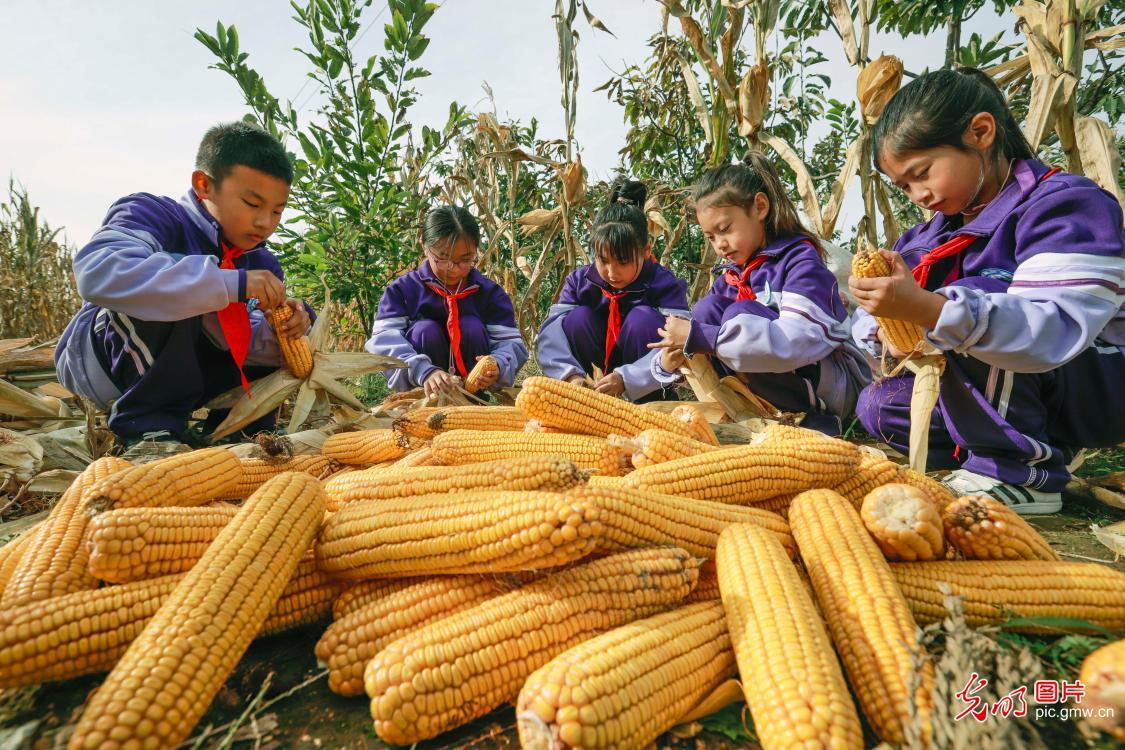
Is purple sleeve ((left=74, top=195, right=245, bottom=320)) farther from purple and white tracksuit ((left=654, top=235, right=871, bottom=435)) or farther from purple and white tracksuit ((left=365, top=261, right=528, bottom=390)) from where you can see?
purple and white tracksuit ((left=654, top=235, right=871, bottom=435))

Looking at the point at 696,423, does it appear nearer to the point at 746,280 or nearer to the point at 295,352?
the point at 746,280

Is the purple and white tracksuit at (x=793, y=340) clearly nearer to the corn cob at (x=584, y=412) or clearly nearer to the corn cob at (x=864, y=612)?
the corn cob at (x=584, y=412)

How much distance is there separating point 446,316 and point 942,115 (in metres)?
4.28

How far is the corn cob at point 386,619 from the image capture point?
140 cm

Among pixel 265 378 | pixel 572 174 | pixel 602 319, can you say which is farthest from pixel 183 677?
pixel 572 174

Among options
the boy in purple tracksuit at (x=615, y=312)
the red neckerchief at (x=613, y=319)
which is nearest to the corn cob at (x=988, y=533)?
the boy in purple tracksuit at (x=615, y=312)

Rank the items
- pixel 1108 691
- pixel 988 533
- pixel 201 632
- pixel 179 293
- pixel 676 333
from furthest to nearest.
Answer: pixel 676 333 → pixel 179 293 → pixel 988 533 → pixel 201 632 → pixel 1108 691

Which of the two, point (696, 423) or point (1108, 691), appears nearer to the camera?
point (1108, 691)

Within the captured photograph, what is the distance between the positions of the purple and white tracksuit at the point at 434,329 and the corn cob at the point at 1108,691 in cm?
442

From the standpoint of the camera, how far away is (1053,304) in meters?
2.44

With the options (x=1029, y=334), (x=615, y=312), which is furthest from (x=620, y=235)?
(x=1029, y=334)

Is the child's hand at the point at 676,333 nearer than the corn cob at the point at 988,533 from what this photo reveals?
No

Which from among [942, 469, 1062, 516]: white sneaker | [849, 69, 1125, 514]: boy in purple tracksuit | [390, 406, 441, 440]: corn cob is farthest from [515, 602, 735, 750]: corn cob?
[942, 469, 1062, 516]: white sneaker

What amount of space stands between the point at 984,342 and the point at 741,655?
202 cm
